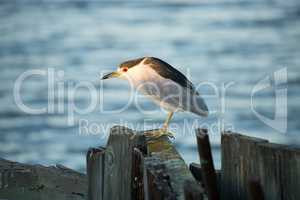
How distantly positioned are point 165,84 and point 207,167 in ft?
9.12

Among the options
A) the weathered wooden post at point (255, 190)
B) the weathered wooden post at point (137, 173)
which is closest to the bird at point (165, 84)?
the weathered wooden post at point (137, 173)

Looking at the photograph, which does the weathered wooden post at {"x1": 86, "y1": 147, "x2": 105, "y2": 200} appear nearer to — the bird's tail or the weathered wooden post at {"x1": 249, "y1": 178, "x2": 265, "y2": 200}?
the weathered wooden post at {"x1": 249, "y1": 178, "x2": 265, "y2": 200}

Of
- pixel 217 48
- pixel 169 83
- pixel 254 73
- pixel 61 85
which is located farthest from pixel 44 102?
pixel 169 83

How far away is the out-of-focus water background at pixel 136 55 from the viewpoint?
10.9 meters

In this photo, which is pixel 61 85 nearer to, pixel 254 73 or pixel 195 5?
pixel 254 73

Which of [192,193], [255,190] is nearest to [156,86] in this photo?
[192,193]

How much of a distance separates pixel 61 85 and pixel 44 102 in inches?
23.9

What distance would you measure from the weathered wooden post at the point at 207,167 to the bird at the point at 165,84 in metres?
2.53

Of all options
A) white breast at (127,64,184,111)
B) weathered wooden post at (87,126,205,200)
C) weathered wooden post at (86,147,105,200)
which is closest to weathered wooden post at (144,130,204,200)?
weathered wooden post at (87,126,205,200)

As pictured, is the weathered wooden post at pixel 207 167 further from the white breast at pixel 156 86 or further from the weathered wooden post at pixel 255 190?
the white breast at pixel 156 86

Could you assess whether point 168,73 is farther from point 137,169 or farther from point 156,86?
point 137,169

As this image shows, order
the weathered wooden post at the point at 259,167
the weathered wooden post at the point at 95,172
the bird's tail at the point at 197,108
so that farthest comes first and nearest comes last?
the bird's tail at the point at 197,108
the weathered wooden post at the point at 95,172
the weathered wooden post at the point at 259,167

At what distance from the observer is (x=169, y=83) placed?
7023 mm

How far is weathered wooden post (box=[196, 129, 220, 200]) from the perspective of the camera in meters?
4.25
